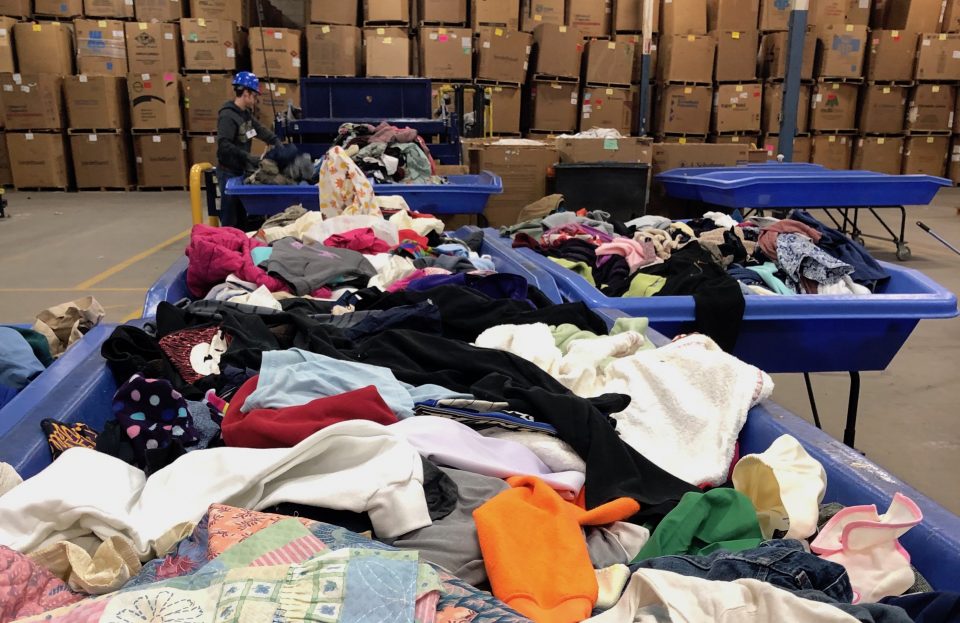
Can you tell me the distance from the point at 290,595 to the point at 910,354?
3857mm

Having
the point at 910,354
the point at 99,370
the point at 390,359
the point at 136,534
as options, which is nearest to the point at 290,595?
the point at 136,534

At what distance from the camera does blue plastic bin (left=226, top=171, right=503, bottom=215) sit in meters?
3.73

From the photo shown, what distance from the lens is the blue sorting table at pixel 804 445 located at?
2.89 ft

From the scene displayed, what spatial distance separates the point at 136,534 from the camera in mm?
897

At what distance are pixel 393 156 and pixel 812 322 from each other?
2.87 meters

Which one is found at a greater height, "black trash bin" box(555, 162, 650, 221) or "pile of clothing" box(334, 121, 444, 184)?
"pile of clothing" box(334, 121, 444, 184)

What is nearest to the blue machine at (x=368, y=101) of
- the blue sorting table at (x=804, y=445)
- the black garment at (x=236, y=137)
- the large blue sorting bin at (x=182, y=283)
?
the black garment at (x=236, y=137)

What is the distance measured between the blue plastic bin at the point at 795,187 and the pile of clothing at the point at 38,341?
383 cm

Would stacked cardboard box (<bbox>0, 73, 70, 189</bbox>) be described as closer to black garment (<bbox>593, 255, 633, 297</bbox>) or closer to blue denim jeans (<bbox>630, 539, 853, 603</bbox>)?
black garment (<bbox>593, 255, 633, 297</bbox>)

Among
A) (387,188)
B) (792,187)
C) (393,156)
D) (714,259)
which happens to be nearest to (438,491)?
(714,259)

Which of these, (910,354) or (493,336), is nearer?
(493,336)

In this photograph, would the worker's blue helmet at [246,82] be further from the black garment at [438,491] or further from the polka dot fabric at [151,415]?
the black garment at [438,491]

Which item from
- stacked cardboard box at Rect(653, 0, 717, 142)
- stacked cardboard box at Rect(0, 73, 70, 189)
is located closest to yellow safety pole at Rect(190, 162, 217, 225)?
stacked cardboard box at Rect(0, 73, 70, 189)

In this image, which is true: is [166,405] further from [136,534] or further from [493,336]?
[493,336]
